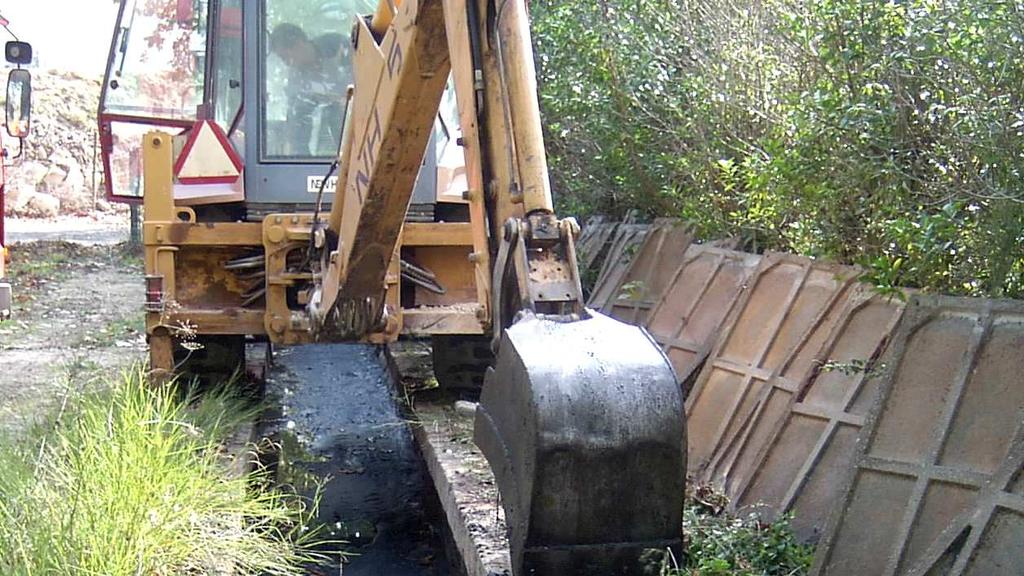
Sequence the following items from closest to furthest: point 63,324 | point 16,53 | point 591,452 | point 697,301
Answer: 1. point 591,452
2. point 697,301
3. point 16,53
4. point 63,324

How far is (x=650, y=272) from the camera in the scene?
7.25 m

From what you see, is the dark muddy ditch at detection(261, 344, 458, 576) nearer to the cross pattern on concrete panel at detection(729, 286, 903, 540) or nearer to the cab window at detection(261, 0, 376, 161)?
the cross pattern on concrete panel at detection(729, 286, 903, 540)

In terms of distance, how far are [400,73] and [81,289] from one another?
10.9 m

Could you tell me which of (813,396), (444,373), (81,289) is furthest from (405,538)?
(81,289)

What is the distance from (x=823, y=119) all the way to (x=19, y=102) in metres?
5.90

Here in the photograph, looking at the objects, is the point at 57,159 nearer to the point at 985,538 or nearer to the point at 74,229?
the point at 74,229

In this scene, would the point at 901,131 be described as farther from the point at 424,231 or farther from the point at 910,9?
the point at 424,231

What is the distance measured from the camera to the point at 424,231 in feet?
21.4

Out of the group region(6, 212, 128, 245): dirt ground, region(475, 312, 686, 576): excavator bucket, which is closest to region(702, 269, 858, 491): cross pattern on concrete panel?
region(475, 312, 686, 576): excavator bucket

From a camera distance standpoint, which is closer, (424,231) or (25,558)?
(25,558)

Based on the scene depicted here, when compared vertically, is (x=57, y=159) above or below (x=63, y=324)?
above

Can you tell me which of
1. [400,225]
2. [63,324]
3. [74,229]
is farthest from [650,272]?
[74,229]

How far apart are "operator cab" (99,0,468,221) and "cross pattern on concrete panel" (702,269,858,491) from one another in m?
2.45

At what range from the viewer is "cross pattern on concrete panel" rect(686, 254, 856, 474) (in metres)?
5.01
